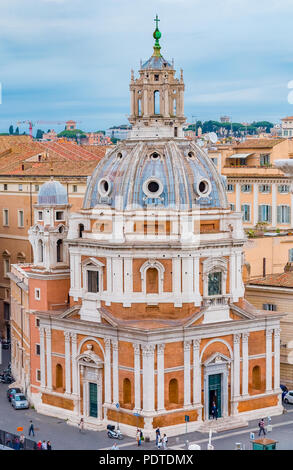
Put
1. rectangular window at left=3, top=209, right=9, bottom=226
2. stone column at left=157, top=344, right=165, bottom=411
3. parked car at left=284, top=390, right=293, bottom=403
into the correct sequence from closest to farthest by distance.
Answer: stone column at left=157, top=344, right=165, bottom=411 → parked car at left=284, top=390, right=293, bottom=403 → rectangular window at left=3, top=209, right=9, bottom=226

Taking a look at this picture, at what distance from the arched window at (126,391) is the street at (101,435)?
6.01 ft

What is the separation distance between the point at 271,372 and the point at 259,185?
1029 inches

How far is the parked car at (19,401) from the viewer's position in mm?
59906

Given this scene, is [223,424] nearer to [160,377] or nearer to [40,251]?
[160,377]

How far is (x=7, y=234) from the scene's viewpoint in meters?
81.4

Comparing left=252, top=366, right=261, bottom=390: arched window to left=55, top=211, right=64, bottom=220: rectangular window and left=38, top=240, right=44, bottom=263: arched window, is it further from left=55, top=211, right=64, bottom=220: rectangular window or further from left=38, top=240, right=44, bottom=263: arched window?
left=55, top=211, right=64, bottom=220: rectangular window

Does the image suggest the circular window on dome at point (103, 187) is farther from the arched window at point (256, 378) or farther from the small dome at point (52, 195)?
the arched window at point (256, 378)

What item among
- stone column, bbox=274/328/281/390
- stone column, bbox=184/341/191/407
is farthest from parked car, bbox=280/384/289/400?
stone column, bbox=184/341/191/407

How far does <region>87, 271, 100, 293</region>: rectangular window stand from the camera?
57.3 metres

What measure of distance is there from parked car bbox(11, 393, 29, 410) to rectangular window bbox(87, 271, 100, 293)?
7.19m

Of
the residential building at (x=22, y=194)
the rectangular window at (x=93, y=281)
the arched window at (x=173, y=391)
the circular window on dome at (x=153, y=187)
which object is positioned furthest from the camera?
the residential building at (x=22, y=194)

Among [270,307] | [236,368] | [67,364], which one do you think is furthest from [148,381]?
[270,307]

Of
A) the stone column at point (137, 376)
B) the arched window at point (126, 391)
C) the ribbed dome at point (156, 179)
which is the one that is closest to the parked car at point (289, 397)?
the arched window at point (126, 391)

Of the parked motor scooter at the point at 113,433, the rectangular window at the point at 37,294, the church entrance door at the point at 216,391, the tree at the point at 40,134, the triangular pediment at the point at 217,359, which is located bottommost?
the parked motor scooter at the point at 113,433
